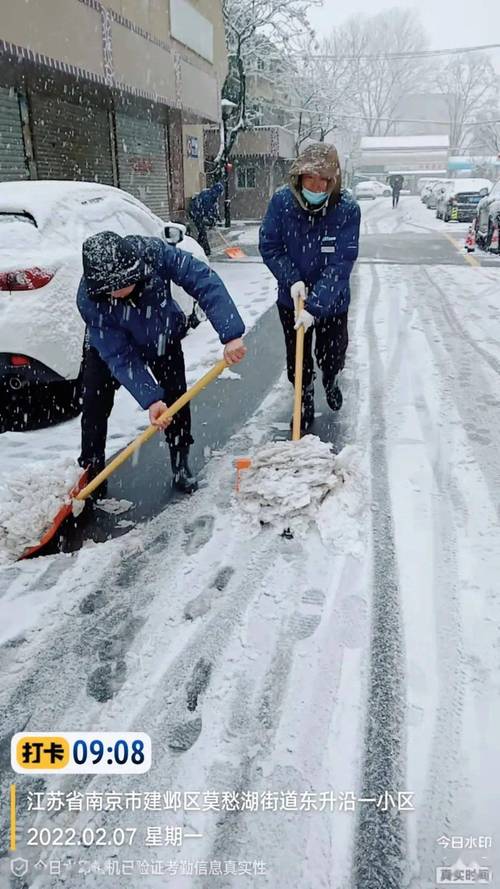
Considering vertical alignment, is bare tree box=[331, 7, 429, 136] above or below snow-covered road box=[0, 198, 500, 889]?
above

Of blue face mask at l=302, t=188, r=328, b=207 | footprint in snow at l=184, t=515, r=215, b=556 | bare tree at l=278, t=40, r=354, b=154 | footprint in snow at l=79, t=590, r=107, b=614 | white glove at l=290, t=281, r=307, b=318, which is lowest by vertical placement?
footprint in snow at l=79, t=590, r=107, b=614

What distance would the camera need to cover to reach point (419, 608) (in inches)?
94.0

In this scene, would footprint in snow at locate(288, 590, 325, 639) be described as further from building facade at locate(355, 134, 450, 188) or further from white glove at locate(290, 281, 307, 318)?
building facade at locate(355, 134, 450, 188)

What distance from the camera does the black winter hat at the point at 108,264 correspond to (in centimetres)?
265

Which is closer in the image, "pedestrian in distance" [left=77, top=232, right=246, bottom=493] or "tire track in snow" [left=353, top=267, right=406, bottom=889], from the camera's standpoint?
"tire track in snow" [left=353, top=267, right=406, bottom=889]

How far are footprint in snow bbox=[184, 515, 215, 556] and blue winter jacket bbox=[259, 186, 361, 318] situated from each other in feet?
4.40

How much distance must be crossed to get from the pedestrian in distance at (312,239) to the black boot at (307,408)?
0.34ft

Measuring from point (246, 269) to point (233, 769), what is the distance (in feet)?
36.7

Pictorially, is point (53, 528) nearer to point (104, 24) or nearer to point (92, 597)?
point (92, 597)

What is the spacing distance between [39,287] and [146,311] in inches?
47.2

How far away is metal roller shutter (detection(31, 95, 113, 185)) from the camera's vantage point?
10.0 m

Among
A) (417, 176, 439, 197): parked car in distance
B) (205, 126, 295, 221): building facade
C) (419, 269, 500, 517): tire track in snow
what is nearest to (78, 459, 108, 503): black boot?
(419, 269, 500, 517): tire track in snow

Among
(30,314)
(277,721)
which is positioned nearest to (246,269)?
(30,314)

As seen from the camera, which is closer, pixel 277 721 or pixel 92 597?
pixel 277 721
